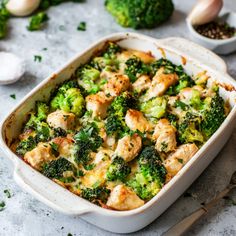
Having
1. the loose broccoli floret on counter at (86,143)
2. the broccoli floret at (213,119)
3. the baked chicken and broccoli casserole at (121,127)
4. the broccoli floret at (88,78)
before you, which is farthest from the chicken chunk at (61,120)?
the broccoli floret at (213,119)

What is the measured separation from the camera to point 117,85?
13.0 ft

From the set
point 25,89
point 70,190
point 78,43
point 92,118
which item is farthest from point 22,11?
point 70,190

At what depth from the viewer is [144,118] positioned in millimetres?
3787

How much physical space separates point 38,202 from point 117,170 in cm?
65

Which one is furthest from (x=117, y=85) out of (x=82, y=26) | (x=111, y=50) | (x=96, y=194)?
(x=82, y=26)

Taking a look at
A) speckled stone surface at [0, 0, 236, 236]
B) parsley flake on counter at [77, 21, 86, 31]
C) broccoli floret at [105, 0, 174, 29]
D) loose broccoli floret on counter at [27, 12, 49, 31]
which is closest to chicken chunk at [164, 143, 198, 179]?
speckled stone surface at [0, 0, 236, 236]

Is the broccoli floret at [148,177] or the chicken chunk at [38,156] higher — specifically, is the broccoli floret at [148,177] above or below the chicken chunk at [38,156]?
above

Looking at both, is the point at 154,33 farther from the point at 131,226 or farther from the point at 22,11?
the point at 131,226

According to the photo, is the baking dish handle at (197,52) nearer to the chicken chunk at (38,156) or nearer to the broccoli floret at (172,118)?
the broccoli floret at (172,118)

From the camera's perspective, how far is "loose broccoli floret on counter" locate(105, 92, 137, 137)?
3689 mm

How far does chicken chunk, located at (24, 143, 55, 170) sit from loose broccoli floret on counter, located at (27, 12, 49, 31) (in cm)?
180

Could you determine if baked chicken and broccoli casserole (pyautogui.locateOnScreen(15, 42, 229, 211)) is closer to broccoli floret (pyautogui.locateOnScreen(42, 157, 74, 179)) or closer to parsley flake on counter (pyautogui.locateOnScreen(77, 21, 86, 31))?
broccoli floret (pyautogui.locateOnScreen(42, 157, 74, 179))

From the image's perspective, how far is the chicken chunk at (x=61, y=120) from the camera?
12.2ft

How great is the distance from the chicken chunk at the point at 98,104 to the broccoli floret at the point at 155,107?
0.26 metres
